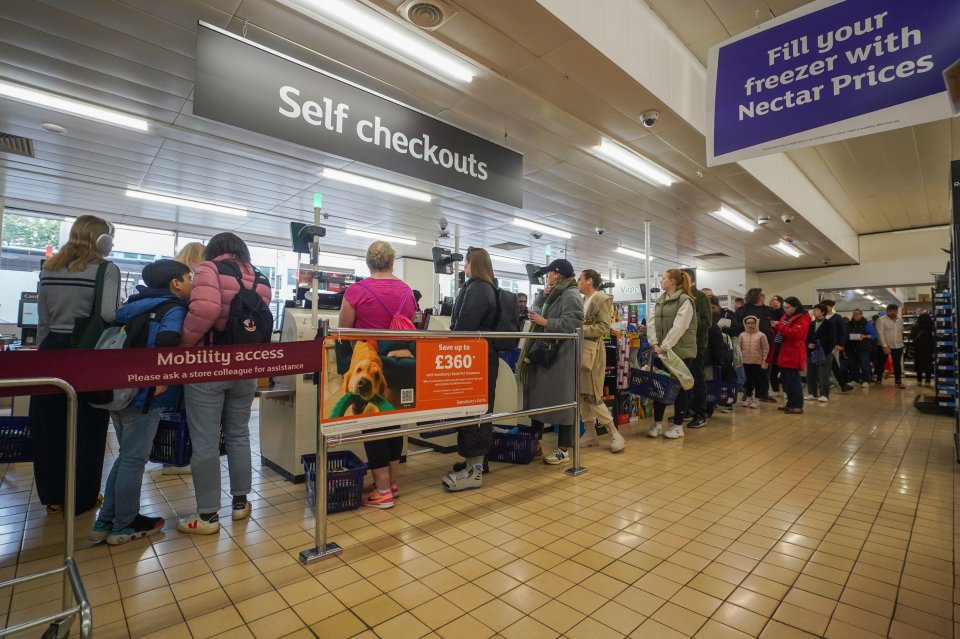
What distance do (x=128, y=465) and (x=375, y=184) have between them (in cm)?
563

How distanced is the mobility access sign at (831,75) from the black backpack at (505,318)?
1.69 metres

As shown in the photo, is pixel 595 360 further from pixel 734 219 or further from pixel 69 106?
pixel 734 219

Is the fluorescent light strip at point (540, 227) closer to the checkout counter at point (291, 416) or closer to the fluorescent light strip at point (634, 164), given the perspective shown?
the fluorescent light strip at point (634, 164)

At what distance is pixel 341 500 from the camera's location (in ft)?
9.32

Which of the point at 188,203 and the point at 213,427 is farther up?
the point at 188,203

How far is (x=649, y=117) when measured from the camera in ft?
14.8

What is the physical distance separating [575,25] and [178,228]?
977 centimetres

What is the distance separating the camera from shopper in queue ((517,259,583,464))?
369 centimetres

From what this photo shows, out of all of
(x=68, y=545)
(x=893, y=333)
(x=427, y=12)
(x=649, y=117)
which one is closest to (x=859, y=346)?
(x=893, y=333)

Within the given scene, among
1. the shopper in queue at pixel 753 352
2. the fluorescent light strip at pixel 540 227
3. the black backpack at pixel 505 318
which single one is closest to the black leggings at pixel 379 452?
the black backpack at pixel 505 318

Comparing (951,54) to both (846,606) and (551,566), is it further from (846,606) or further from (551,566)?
(551,566)

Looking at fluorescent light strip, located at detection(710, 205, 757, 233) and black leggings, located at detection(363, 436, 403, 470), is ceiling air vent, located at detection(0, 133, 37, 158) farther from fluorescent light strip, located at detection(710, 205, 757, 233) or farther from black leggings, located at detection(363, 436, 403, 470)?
fluorescent light strip, located at detection(710, 205, 757, 233)

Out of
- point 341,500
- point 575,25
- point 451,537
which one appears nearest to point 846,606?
point 451,537

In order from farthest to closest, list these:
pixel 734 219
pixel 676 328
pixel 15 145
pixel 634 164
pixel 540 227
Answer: pixel 540 227 → pixel 734 219 → pixel 634 164 → pixel 15 145 → pixel 676 328
